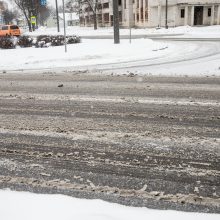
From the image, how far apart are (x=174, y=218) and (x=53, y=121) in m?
3.29

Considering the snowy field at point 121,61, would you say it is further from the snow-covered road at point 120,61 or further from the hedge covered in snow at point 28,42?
the hedge covered in snow at point 28,42

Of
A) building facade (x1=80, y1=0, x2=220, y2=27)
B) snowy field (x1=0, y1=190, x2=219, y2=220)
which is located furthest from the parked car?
snowy field (x1=0, y1=190, x2=219, y2=220)

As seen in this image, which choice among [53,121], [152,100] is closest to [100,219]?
[53,121]

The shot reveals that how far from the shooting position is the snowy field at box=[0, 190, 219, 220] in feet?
9.55

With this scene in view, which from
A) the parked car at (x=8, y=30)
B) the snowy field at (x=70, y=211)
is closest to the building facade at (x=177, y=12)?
the parked car at (x=8, y=30)

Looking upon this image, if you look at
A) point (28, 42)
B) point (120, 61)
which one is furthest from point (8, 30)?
point (120, 61)

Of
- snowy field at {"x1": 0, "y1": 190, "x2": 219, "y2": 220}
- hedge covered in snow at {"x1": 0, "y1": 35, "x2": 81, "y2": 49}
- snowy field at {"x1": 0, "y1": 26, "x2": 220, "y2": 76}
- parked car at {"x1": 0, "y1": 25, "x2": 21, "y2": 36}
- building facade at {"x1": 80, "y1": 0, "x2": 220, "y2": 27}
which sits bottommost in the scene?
snowy field at {"x1": 0, "y1": 190, "x2": 219, "y2": 220}

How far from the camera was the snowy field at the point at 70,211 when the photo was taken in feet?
9.55

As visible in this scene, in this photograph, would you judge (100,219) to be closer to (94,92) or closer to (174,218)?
(174,218)

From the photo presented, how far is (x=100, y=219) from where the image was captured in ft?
9.39

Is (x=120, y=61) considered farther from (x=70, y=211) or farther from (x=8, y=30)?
(x=8, y=30)

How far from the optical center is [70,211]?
3018 mm

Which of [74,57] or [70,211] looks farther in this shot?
[74,57]

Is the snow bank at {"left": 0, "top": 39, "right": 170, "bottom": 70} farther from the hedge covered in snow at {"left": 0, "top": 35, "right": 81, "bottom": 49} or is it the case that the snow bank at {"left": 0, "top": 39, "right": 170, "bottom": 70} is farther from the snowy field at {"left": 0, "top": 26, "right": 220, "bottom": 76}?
the hedge covered in snow at {"left": 0, "top": 35, "right": 81, "bottom": 49}
